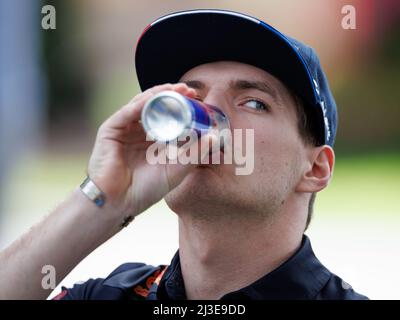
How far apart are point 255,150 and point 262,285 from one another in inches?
11.8

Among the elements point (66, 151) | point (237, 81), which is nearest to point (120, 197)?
point (237, 81)

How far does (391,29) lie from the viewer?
10.9ft

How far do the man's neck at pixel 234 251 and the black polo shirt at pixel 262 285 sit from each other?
37 mm

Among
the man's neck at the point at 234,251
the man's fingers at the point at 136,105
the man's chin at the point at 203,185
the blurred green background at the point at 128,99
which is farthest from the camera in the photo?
the blurred green background at the point at 128,99

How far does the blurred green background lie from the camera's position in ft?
9.59

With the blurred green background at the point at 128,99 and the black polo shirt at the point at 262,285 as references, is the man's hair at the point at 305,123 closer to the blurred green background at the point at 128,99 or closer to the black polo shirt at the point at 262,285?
the black polo shirt at the point at 262,285

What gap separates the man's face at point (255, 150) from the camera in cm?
125

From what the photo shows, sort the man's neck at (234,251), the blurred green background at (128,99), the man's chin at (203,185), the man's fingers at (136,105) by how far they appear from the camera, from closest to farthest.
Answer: the man's fingers at (136,105)
the man's chin at (203,185)
the man's neck at (234,251)
the blurred green background at (128,99)

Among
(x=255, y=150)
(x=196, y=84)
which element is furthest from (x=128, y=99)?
(x=255, y=150)

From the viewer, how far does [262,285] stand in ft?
4.27

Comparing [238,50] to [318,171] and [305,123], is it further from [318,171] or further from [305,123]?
[318,171]

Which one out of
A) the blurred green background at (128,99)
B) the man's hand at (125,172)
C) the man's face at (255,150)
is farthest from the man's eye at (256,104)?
the blurred green background at (128,99)

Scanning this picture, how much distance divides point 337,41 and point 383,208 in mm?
966
